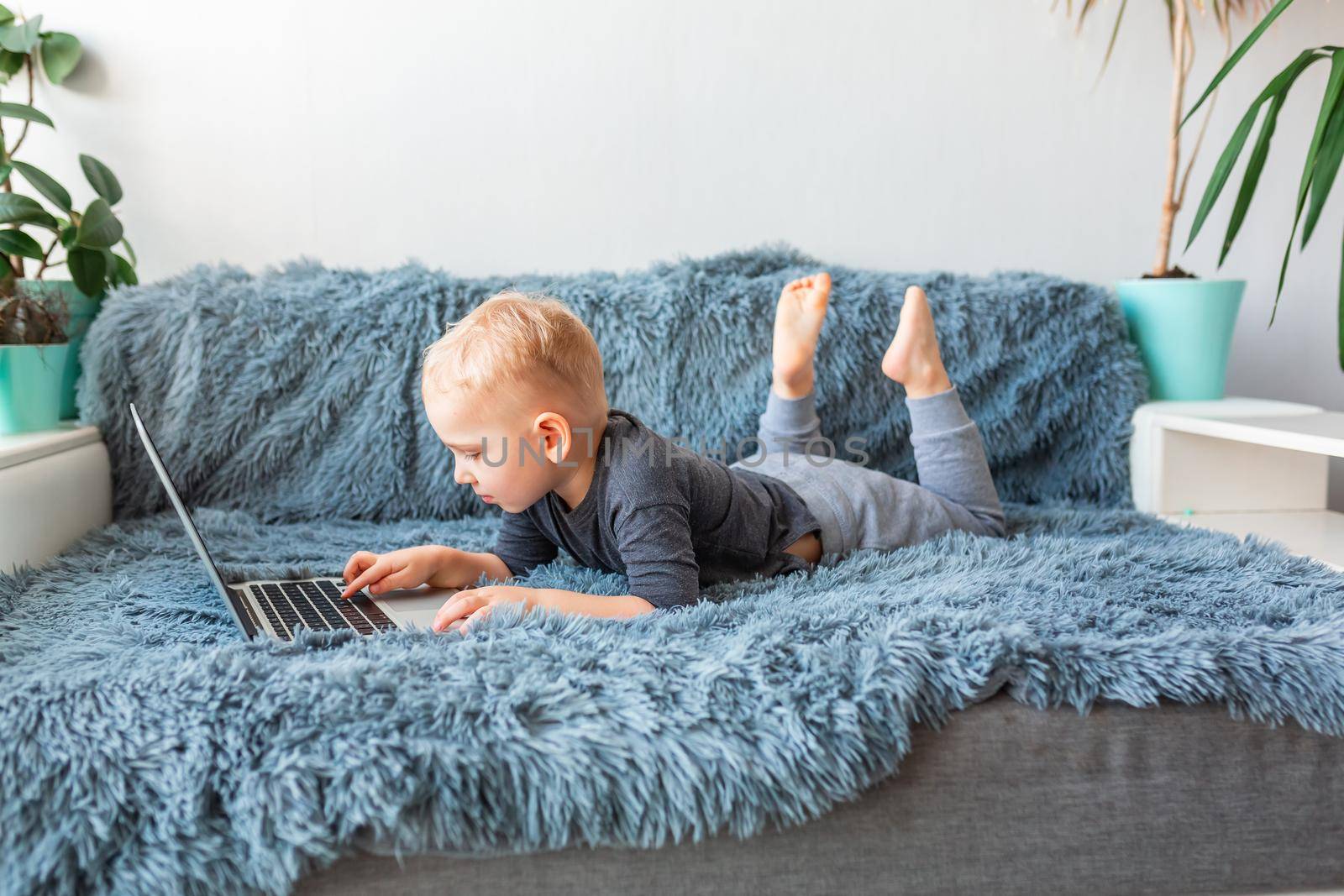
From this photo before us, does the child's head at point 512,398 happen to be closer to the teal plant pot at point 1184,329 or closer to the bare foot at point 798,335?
the bare foot at point 798,335

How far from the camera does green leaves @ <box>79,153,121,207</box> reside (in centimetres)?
166

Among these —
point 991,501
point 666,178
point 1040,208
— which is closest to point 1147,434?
point 991,501

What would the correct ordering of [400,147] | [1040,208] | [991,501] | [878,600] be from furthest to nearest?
[1040,208] → [400,147] → [991,501] → [878,600]

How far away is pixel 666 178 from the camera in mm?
1877

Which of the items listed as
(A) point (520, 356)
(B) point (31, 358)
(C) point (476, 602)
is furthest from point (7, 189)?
(C) point (476, 602)

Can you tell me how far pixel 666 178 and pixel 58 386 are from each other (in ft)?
3.50

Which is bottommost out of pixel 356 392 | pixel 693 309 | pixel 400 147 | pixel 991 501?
pixel 991 501

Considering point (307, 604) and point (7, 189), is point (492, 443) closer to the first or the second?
point (307, 604)

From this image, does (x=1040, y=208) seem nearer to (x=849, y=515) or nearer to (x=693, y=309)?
(x=693, y=309)

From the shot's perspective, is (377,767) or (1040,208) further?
(1040,208)

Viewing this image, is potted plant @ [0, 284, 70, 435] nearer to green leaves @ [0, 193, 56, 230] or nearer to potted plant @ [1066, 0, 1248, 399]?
green leaves @ [0, 193, 56, 230]

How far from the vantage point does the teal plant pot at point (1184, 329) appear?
1684 mm

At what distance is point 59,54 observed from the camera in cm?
170

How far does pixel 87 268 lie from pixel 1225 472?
1.85 m
